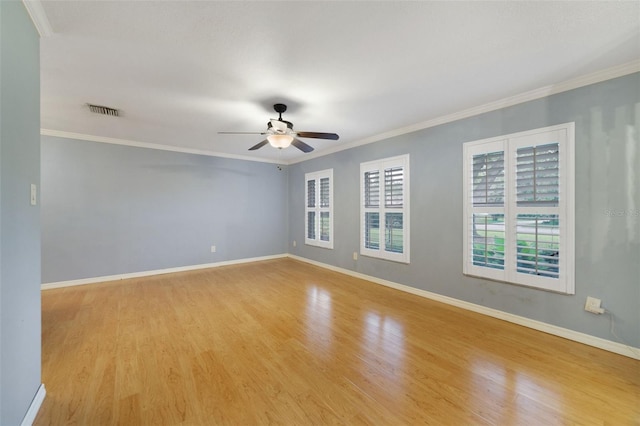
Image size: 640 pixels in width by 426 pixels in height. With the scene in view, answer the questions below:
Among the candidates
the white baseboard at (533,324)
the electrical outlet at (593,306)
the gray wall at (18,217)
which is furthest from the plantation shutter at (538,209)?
the gray wall at (18,217)

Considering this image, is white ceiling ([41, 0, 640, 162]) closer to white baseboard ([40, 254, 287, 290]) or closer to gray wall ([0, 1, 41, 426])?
gray wall ([0, 1, 41, 426])

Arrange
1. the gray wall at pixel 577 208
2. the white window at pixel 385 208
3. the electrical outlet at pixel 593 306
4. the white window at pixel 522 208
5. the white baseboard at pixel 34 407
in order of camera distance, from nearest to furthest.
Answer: the white baseboard at pixel 34 407
the gray wall at pixel 577 208
the electrical outlet at pixel 593 306
the white window at pixel 522 208
the white window at pixel 385 208

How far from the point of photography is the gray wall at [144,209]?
3.96 meters

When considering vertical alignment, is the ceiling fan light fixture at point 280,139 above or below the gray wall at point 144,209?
above

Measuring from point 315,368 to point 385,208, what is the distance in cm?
272

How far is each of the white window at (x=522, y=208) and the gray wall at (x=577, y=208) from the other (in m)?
0.09

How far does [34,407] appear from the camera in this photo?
1490 mm

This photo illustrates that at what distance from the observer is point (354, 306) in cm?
321

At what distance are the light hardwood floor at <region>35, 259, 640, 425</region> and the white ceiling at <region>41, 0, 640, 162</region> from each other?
245 cm

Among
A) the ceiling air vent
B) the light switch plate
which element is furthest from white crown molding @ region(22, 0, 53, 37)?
the ceiling air vent

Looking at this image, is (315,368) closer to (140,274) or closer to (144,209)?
(140,274)

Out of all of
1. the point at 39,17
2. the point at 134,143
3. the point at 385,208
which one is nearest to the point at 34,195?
the point at 39,17

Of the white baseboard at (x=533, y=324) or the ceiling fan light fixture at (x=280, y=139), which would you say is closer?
the white baseboard at (x=533, y=324)

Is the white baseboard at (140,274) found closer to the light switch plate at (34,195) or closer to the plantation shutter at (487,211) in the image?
the light switch plate at (34,195)
